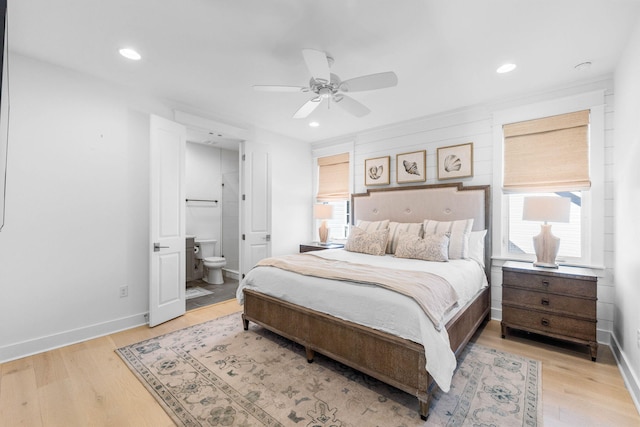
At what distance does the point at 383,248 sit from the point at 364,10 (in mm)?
2472

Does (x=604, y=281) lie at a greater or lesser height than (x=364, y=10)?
lesser

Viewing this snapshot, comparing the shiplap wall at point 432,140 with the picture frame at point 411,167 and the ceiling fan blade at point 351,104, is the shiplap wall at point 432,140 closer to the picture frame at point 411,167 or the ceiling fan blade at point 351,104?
the picture frame at point 411,167

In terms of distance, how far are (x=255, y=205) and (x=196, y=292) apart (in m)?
1.69

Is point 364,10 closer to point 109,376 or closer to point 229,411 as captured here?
point 229,411

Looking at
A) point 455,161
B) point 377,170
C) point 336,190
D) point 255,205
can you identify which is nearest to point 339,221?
point 336,190

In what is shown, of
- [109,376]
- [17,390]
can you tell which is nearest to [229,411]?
[109,376]

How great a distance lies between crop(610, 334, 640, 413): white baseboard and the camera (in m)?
1.87

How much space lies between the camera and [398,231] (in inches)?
146

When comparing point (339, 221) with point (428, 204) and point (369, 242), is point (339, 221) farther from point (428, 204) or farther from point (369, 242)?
point (428, 204)

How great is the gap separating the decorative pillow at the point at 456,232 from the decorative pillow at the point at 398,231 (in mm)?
121

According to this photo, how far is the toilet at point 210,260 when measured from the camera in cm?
491

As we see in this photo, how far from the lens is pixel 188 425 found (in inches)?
65.7

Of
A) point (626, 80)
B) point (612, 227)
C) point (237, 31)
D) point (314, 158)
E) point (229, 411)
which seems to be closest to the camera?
point (229, 411)

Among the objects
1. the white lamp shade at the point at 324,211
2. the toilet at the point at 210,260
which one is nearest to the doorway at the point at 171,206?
the toilet at the point at 210,260
